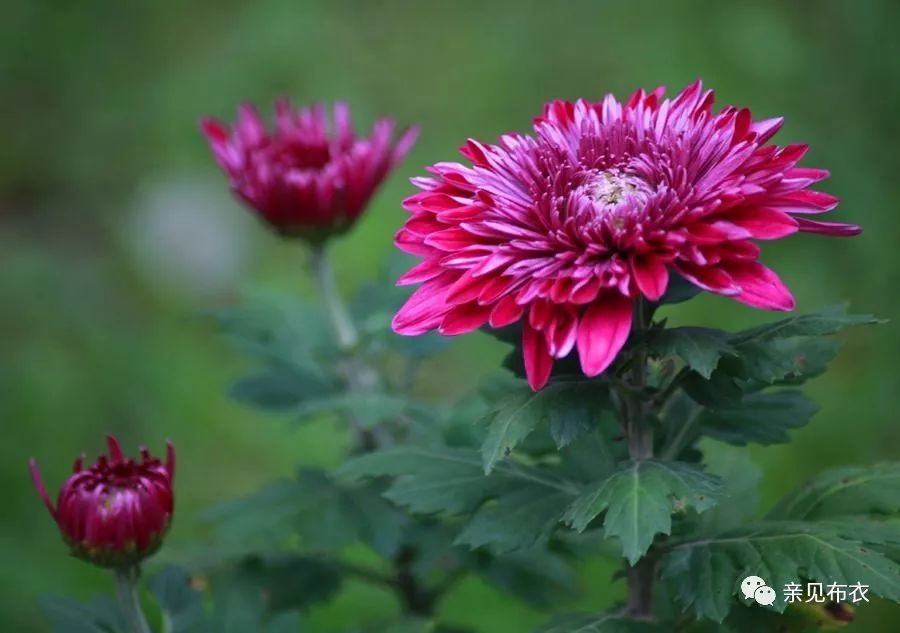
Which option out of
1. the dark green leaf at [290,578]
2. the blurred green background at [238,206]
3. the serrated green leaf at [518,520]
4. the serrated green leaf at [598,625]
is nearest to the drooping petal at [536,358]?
the serrated green leaf at [518,520]

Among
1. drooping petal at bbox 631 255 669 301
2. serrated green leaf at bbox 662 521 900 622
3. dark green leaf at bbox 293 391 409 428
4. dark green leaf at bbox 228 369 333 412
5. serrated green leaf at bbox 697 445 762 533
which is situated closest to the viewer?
drooping petal at bbox 631 255 669 301

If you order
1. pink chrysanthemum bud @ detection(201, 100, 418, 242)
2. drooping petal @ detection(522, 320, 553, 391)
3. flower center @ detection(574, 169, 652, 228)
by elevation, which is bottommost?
drooping petal @ detection(522, 320, 553, 391)

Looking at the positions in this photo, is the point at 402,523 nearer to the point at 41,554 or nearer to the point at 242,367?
the point at 41,554

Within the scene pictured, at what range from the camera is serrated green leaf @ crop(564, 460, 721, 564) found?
1041mm

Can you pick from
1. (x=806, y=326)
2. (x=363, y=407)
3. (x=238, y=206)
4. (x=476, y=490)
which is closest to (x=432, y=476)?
(x=476, y=490)

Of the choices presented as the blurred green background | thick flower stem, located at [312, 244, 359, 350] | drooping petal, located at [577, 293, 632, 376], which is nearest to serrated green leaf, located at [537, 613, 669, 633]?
drooping petal, located at [577, 293, 632, 376]

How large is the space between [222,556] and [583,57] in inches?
103

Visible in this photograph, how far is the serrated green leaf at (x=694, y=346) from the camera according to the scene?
105 cm

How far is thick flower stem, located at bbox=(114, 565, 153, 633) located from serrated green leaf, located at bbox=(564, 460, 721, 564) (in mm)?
520

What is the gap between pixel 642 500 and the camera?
107 centimetres

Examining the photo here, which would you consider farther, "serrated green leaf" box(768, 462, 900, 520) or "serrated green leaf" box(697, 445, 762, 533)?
"serrated green leaf" box(697, 445, 762, 533)

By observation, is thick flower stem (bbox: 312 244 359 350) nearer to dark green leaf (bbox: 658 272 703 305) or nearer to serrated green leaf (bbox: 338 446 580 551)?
serrated green leaf (bbox: 338 446 580 551)

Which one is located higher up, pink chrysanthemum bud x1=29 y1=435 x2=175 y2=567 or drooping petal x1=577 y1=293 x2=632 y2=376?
drooping petal x1=577 y1=293 x2=632 y2=376

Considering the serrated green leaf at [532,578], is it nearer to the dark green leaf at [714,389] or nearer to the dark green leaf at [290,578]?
the dark green leaf at [290,578]
